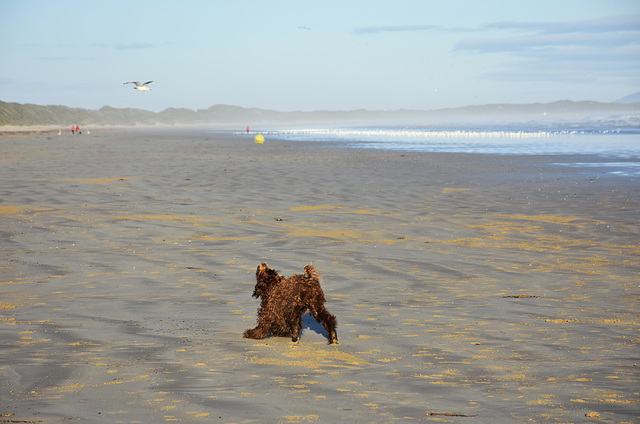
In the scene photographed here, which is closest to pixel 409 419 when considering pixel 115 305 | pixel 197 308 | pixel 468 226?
pixel 197 308

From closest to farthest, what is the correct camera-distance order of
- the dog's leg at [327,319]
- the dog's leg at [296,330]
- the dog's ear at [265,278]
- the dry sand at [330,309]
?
the dry sand at [330,309], the dog's leg at [327,319], the dog's leg at [296,330], the dog's ear at [265,278]

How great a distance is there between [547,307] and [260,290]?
3658mm

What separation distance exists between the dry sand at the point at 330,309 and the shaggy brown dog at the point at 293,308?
182mm

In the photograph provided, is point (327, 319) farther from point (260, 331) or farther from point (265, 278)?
point (265, 278)

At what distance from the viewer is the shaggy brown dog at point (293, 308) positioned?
6539 millimetres

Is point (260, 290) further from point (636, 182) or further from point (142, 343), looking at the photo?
point (636, 182)

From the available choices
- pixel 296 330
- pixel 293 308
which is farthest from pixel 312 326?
pixel 293 308

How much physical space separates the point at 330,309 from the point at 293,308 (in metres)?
1.51

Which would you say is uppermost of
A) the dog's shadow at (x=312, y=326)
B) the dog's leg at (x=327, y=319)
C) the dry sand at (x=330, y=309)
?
the dog's leg at (x=327, y=319)

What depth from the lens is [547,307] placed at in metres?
8.21

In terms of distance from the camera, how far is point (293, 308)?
659 centimetres

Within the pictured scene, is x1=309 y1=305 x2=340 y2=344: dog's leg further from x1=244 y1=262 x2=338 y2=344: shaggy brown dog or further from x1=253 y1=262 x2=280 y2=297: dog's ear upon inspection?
x1=253 y1=262 x2=280 y2=297: dog's ear

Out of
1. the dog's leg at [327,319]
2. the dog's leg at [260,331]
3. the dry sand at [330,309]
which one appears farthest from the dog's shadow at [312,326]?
the dog's leg at [260,331]

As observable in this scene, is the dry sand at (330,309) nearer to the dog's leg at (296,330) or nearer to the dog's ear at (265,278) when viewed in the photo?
the dog's leg at (296,330)
